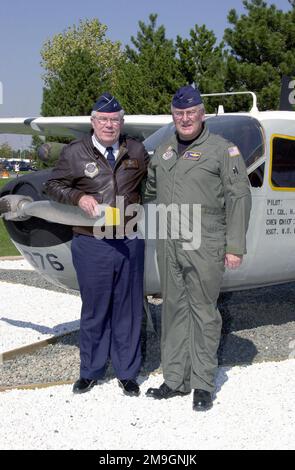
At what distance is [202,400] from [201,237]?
3.45 ft

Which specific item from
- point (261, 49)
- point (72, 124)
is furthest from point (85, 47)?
point (72, 124)

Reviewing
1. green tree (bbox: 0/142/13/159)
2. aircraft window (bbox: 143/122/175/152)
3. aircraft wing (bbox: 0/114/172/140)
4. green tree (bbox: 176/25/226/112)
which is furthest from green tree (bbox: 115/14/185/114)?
green tree (bbox: 0/142/13/159)

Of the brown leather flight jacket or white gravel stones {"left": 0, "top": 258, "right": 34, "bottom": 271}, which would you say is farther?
white gravel stones {"left": 0, "top": 258, "right": 34, "bottom": 271}

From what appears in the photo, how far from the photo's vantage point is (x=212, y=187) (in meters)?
3.71

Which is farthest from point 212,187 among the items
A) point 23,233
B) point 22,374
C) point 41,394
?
point 22,374

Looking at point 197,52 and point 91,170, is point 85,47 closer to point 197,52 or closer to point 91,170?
point 197,52

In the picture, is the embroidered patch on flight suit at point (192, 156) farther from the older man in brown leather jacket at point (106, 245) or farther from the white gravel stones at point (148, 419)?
the white gravel stones at point (148, 419)

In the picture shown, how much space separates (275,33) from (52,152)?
1570 centimetres

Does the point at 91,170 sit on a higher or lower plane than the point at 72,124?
higher

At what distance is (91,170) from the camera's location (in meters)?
3.84

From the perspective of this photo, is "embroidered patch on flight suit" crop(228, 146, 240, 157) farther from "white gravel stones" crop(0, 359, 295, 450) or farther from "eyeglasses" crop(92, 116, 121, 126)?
"white gravel stones" crop(0, 359, 295, 450)

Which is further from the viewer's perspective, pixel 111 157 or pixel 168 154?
pixel 111 157

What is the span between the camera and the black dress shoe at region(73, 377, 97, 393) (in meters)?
4.14

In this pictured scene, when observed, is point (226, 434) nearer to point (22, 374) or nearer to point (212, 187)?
point (212, 187)
